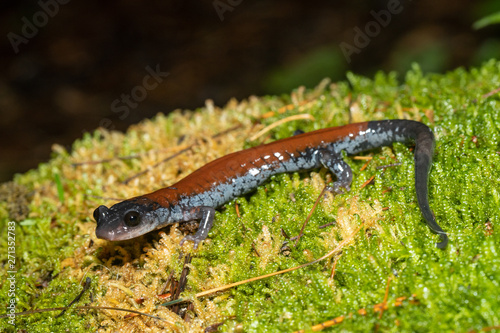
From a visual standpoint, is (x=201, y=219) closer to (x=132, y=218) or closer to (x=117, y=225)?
(x=132, y=218)

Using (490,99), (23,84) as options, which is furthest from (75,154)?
(23,84)

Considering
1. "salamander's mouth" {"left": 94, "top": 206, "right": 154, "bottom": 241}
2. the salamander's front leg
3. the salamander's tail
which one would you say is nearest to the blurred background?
the salamander's tail

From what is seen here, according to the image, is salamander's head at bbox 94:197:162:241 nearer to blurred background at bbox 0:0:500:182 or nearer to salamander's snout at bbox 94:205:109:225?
salamander's snout at bbox 94:205:109:225

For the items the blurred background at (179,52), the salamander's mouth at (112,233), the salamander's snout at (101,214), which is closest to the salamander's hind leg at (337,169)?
the salamander's mouth at (112,233)

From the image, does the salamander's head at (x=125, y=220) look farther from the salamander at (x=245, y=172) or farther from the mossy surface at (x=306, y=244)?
the mossy surface at (x=306, y=244)

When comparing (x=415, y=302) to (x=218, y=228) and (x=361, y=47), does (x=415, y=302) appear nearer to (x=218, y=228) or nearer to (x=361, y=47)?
(x=218, y=228)

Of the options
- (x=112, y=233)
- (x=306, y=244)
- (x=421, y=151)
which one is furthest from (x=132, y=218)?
(x=421, y=151)
